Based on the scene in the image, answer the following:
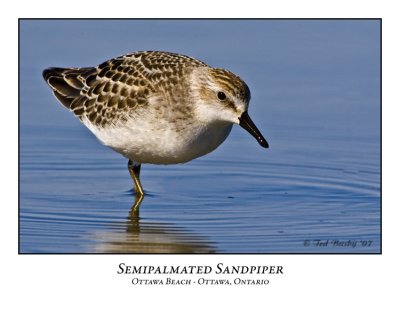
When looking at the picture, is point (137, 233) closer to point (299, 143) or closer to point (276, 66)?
point (299, 143)

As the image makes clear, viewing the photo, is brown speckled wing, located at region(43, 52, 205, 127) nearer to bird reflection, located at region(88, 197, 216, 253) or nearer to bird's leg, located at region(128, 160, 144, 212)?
bird's leg, located at region(128, 160, 144, 212)

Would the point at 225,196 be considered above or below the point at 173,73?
below

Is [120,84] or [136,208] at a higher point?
[120,84]

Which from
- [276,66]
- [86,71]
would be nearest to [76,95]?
[86,71]

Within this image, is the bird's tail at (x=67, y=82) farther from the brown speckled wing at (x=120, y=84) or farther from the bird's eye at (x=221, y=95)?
the bird's eye at (x=221, y=95)

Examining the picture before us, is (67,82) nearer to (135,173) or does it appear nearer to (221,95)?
(135,173)

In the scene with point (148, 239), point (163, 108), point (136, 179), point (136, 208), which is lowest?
point (148, 239)

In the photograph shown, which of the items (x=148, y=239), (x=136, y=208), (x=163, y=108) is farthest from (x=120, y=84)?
(x=148, y=239)
